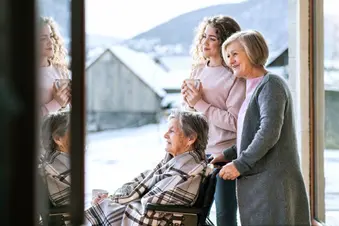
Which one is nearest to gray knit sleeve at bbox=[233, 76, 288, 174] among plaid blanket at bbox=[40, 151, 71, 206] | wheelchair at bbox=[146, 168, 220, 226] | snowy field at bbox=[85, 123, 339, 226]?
wheelchair at bbox=[146, 168, 220, 226]

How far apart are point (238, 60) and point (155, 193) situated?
2.70ft

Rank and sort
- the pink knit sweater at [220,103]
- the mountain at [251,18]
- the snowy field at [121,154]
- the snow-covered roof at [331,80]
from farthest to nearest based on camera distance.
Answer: the snowy field at [121,154] → the mountain at [251,18] → the snow-covered roof at [331,80] → the pink knit sweater at [220,103]

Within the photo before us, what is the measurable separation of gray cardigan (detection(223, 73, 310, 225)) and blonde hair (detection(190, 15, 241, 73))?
1.69 ft

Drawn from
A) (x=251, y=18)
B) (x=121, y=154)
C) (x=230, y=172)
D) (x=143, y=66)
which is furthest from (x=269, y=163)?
(x=121, y=154)

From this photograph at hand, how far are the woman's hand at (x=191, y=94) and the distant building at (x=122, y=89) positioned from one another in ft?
3.74

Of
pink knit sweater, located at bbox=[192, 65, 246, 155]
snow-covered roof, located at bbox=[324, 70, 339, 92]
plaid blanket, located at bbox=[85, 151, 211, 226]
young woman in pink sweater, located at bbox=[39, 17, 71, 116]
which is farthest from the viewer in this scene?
snow-covered roof, located at bbox=[324, 70, 339, 92]

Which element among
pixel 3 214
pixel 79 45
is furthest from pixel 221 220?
pixel 3 214

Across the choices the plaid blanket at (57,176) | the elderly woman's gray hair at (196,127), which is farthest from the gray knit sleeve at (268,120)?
the plaid blanket at (57,176)

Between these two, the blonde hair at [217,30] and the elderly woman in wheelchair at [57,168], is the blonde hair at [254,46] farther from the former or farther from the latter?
the elderly woman in wheelchair at [57,168]

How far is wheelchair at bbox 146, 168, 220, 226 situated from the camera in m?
3.29

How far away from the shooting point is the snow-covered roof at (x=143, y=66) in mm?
4719

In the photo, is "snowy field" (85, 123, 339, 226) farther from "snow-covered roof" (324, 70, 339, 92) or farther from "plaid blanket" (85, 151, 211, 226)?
"snow-covered roof" (324, 70, 339, 92)

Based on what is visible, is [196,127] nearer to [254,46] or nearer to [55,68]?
[254,46]

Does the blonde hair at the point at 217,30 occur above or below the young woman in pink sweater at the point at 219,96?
above
